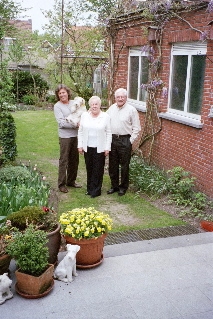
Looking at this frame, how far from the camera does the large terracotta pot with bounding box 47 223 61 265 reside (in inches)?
165

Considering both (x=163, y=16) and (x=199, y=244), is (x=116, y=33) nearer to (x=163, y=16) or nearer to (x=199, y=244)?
(x=163, y=16)

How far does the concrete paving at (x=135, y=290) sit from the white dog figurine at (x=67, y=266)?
0.08 meters

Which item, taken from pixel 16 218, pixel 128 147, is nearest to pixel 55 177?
pixel 128 147

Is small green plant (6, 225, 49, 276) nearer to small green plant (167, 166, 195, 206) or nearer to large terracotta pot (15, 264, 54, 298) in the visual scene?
large terracotta pot (15, 264, 54, 298)

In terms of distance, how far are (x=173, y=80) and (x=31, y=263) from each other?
215 inches

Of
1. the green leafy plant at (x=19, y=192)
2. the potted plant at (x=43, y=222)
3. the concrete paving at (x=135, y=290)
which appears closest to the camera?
the concrete paving at (x=135, y=290)

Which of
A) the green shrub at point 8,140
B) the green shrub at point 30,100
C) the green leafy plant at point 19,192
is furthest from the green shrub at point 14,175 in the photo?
the green shrub at point 30,100

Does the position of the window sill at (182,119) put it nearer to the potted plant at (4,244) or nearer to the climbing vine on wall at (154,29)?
the climbing vine on wall at (154,29)

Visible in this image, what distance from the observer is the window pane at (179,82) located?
24.8ft

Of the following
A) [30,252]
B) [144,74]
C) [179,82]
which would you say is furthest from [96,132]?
[30,252]

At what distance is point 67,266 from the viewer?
162 inches

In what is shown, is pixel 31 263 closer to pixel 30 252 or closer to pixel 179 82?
pixel 30 252

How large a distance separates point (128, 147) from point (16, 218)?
313 centimetres

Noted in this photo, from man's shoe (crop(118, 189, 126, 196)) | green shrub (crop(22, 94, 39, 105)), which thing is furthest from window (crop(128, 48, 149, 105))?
green shrub (crop(22, 94, 39, 105))
